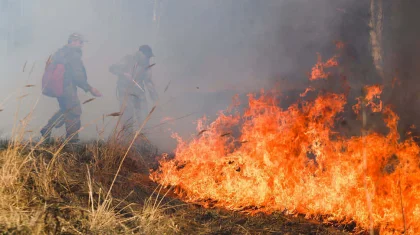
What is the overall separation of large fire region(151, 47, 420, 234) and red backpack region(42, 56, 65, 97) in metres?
4.71

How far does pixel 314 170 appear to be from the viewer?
430cm

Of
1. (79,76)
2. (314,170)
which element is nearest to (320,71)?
(314,170)

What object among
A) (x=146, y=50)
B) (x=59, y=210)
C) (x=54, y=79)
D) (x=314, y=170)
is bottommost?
(x=59, y=210)

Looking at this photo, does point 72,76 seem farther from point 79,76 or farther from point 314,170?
point 314,170

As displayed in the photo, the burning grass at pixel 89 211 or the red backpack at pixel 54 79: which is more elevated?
the red backpack at pixel 54 79

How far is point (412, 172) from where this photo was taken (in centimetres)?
385

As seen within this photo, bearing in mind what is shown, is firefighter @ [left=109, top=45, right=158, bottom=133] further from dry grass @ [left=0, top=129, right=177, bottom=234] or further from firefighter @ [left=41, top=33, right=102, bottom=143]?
dry grass @ [left=0, top=129, right=177, bottom=234]

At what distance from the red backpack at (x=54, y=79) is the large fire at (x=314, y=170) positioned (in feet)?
15.5

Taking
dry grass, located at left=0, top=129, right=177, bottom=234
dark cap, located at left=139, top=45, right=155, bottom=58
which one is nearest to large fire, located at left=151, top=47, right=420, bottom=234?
dry grass, located at left=0, top=129, right=177, bottom=234

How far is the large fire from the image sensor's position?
3.84 meters

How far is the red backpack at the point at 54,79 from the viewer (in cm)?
854

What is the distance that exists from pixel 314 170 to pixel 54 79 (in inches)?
259

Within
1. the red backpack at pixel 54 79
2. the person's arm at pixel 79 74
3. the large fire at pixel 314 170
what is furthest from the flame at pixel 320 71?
the red backpack at pixel 54 79

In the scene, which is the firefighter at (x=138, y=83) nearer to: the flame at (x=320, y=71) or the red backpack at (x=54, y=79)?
the red backpack at (x=54, y=79)
